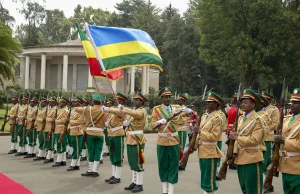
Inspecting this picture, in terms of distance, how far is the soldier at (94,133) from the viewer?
33.5 feet

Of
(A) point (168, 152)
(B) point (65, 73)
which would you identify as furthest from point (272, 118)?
(B) point (65, 73)

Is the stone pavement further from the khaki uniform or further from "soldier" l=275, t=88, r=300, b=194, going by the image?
"soldier" l=275, t=88, r=300, b=194

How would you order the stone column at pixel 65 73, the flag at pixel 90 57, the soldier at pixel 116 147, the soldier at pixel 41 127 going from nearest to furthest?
the soldier at pixel 116 147, the flag at pixel 90 57, the soldier at pixel 41 127, the stone column at pixel 65 73

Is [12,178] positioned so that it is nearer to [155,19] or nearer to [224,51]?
[224,51]

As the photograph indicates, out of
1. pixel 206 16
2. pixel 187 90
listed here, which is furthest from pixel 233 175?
pixel 187 90

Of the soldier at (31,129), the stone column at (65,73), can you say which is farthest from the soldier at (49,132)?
the stone column at (65,73)

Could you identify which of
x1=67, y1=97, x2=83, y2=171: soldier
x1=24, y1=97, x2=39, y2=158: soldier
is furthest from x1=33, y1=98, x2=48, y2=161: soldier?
x1=67, y1=97, x2=83, y2=171: soldier

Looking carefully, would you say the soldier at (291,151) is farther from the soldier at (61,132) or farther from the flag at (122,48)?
the soldier at (61,132)

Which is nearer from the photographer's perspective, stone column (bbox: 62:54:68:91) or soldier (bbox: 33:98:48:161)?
soldier (bbox: 33:98:48:161)

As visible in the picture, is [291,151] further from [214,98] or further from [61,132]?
[61,132]

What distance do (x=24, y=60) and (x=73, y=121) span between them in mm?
34162

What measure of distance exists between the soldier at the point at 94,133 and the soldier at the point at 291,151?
5.57 m

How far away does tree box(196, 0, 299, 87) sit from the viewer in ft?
95.0

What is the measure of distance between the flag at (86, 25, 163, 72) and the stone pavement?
111 inches
